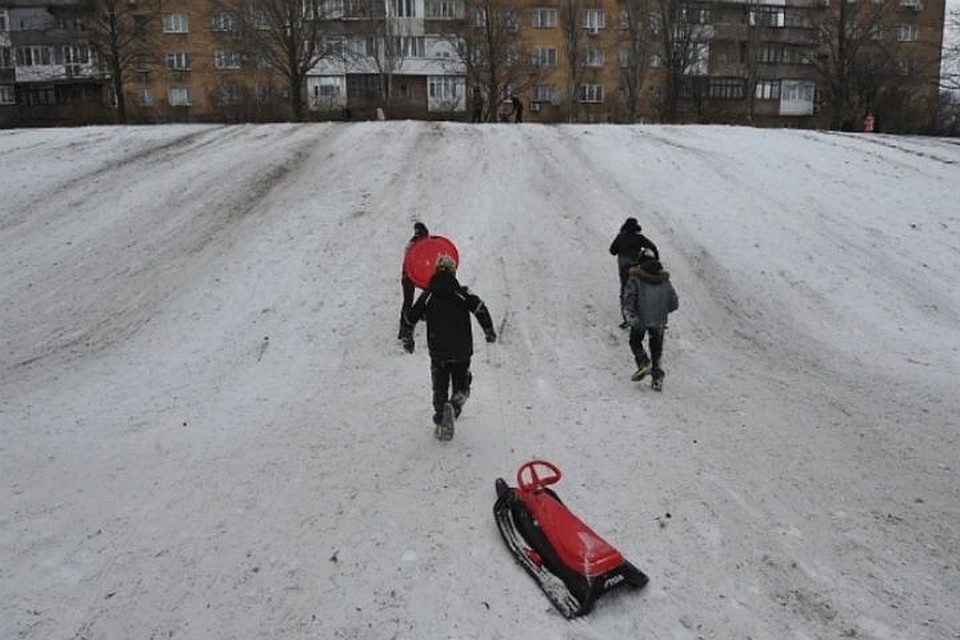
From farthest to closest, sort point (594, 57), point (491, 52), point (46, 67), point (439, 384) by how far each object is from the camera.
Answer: point (594, 57) < point (46, 67) < point (491, 52) < point (439, 384)

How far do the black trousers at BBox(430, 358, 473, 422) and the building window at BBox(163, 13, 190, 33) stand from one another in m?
49.2

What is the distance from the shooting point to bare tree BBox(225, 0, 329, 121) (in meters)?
30.0

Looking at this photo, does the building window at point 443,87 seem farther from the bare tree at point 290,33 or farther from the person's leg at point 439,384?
the person's leg at point 439,384

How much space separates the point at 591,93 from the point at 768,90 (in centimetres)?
1340

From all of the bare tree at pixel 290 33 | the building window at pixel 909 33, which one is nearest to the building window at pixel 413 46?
the bare tree at pixel 290 33

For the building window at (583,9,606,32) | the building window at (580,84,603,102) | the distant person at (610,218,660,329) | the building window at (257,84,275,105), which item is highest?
the building window at (583,9,606,32)

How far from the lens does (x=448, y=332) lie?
633cm

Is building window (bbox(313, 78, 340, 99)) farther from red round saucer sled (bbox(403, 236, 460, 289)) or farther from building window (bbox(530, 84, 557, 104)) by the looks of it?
red round saucer sled (bbox(403, 236, 460, 289))

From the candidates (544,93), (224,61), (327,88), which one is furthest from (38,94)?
(544,93)

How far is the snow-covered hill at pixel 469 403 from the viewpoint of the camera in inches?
179

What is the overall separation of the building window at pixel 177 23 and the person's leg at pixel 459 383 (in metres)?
49.2

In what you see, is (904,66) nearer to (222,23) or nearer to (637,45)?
(637,45)

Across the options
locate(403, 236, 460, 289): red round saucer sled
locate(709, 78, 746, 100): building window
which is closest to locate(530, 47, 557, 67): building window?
locate(709, 78, 746, 100): building window

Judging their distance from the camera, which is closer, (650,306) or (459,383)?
(459,383)
